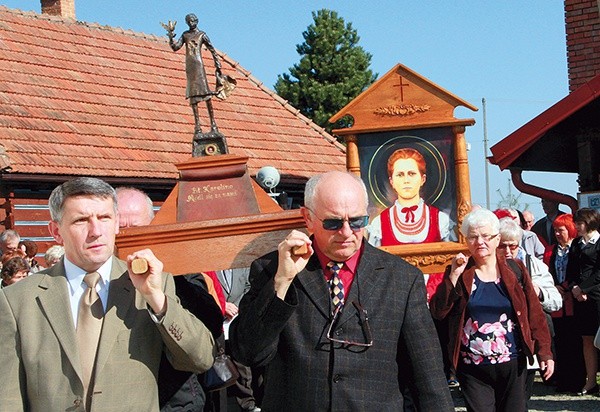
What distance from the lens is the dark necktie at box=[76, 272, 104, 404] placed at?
3979 millimetres

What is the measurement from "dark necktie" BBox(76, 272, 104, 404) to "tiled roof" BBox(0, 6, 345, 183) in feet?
43.5

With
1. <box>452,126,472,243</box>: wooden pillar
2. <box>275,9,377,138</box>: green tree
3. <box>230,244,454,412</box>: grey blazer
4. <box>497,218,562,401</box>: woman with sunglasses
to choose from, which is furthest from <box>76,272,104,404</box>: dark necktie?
<box>275,9,377,138</box>: green tree

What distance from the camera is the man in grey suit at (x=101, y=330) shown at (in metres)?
3.92

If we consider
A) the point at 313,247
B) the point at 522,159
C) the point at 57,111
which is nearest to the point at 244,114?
the point at 57,111

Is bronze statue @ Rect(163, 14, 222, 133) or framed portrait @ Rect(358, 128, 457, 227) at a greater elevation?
bronze statue @ Rect(163, 14, 222, 133)

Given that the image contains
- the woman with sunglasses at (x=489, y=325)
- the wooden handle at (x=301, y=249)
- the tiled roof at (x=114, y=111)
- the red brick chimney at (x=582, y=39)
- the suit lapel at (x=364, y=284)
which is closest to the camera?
the wooden handle at (x=301, y=249)

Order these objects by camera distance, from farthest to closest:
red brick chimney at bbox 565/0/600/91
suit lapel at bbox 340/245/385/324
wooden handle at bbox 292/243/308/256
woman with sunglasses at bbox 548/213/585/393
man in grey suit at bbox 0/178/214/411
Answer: red brick chimney at bbox 565/0/600/91
woman with sunglasses at bbox 548/213/585/393
suit lapel at bbox 340/245/385/324
wooden handle at bbox 292/243/308/256
man in grey suit at bbox 0/178/214/411

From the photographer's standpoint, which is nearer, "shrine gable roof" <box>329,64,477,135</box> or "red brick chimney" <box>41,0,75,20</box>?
"shrine gable roof" <box>329,64,477,135</box>

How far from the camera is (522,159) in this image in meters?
14.6

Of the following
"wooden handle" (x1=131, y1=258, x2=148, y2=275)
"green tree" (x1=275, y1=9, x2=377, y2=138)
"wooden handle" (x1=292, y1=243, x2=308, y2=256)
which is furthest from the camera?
"green tree" (x1=275, y1=9, x2=377, y2=138)

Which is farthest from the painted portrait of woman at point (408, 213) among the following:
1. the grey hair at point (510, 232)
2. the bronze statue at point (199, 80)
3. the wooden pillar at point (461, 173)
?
the bronze statue at point (199, 80)

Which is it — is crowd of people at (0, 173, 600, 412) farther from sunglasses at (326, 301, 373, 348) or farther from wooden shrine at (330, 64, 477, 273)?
wooden shrine at (330, 64, 477, 273)

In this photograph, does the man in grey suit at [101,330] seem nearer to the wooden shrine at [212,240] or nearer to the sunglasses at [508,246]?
the wooden shrine at [212,240]

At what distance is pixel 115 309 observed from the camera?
402 cm
